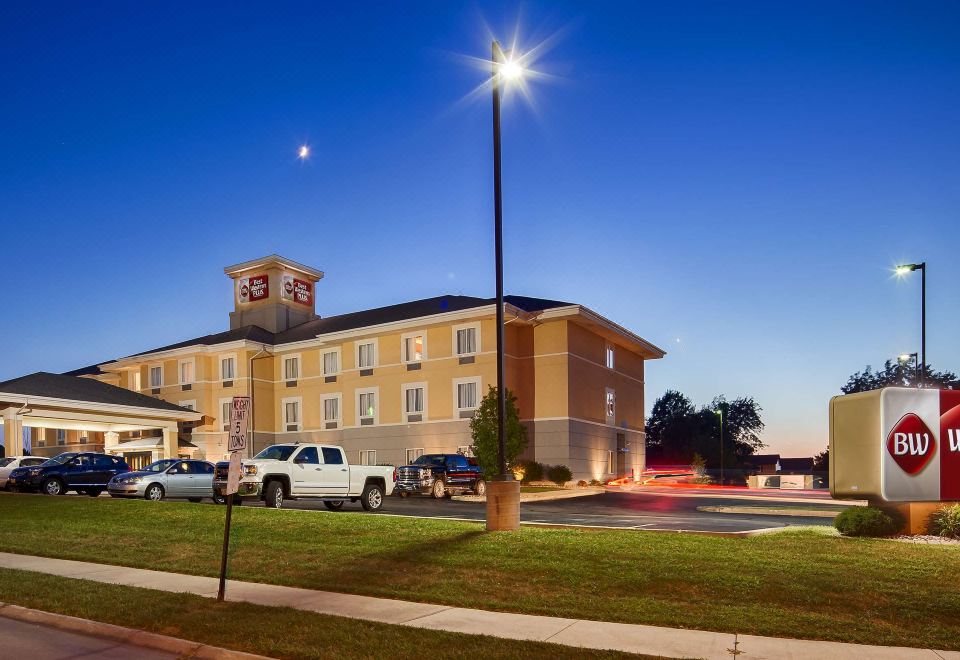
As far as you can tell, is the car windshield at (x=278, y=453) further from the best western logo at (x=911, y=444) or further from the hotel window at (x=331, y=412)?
the hotel window at (x=331, y=412)

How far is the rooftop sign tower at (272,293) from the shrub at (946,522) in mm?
50386

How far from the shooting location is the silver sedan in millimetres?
26328

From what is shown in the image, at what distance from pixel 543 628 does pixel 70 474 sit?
2672 centimetres

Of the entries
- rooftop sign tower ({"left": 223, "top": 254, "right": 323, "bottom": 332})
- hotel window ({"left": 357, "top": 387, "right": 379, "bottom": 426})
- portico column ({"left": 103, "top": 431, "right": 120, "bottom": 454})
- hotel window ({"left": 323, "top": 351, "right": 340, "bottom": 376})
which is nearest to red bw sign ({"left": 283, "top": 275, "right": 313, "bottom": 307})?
rooftop sign tower ({"left": 223, "top": 254, "right": 323, "bottom": 332})

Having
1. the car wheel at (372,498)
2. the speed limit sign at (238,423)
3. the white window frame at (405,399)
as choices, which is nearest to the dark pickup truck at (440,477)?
the car wheel at (372,498)

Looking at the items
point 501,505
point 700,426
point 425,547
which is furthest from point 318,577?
point 700,426

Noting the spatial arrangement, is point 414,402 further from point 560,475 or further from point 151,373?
point 151,373

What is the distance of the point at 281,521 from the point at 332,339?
110 ft

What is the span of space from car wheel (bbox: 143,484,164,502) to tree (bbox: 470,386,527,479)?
14690 mm

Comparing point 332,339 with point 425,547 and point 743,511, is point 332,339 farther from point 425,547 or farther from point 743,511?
point 425,547

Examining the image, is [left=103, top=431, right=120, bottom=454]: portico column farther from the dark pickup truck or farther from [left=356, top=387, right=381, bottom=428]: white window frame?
the dark pickup truck

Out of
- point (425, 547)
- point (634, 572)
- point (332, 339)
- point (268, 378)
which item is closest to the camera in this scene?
point (634, 572)

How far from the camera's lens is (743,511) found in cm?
2628

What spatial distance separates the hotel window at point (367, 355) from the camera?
4938 cm
